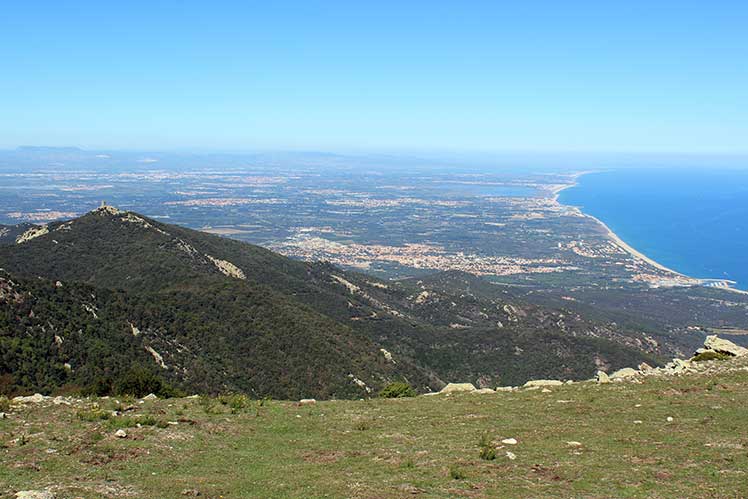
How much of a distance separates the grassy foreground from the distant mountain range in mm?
8942

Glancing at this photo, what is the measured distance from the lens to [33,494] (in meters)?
9.85

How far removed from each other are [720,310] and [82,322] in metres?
165

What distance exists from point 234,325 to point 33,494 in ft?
142

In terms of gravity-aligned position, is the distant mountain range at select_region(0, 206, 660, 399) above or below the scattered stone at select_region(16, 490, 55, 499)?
below

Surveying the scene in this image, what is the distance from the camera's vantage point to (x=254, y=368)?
4497 centimetres

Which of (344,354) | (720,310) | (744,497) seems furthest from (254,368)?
(720,310)

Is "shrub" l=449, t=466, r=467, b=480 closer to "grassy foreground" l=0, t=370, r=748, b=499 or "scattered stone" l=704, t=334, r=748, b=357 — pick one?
"grassy foreground" l=0, t=370, r=748, b=499

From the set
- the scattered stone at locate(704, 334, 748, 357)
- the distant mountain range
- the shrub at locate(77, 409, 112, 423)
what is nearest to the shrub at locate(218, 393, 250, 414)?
the shrub at locate(77, 409, 112, 423)

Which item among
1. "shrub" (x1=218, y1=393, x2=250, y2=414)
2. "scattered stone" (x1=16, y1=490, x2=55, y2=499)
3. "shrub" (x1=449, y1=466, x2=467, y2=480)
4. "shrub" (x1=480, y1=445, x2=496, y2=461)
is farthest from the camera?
"shrub" (x1=218, y1=393, x2=250, y2=414)

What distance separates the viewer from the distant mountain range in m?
37.4

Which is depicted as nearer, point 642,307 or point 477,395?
point 477,395

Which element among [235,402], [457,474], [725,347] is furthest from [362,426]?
[725,347]

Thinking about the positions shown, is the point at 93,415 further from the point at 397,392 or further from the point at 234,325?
the point at 234,325

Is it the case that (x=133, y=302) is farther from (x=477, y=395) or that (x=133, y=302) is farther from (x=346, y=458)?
(x=346, y=458)
